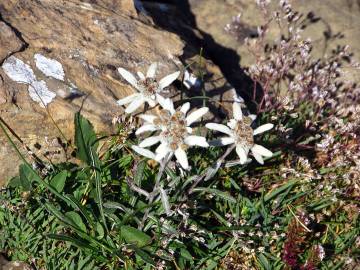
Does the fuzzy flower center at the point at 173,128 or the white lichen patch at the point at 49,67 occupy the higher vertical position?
the fuzzy flower center at the point at 173,128

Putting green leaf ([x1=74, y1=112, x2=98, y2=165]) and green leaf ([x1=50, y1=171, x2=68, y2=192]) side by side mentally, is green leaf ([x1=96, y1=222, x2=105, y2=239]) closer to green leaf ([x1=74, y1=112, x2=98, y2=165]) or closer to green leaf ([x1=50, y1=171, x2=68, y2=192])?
green leaf ([x1=50, y1=171, x2=68, y2=192])

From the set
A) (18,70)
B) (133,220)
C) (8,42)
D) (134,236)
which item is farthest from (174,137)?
(8,42)

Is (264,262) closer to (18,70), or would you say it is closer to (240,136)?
(240,136)

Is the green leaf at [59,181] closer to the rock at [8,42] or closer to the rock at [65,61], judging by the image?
the rock at [65,61]

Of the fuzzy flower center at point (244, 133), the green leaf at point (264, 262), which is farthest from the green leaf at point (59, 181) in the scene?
the green leaf at point (264, 262)

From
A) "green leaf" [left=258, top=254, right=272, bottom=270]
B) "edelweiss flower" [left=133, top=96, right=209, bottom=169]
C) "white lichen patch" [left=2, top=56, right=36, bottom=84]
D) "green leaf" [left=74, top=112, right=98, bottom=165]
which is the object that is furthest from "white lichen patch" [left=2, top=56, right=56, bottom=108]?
"green leaf" [left=258, top=254, right=272, bottom=270]
